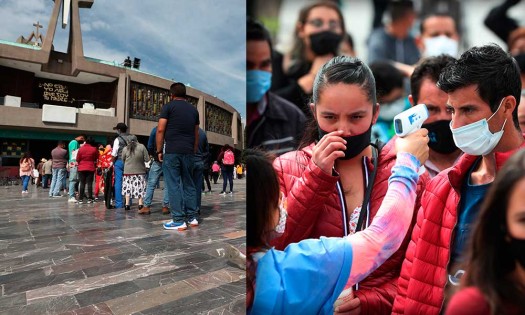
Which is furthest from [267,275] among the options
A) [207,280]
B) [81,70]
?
[81,70]

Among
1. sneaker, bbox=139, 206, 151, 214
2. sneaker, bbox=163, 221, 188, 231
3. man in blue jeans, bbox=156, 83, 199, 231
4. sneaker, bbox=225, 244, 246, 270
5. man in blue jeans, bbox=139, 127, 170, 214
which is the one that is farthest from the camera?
sneaker, bbox=139, 206, 151, 214

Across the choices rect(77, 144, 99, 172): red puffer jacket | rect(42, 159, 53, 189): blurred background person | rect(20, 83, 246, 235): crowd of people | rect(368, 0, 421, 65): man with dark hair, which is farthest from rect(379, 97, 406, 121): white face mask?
rect(42, 159, 53, 189): blurred background person

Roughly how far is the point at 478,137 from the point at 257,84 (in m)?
0.54

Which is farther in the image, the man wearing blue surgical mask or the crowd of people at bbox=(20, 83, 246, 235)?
the crowd of people at bbox=(20, 83, 246, 235)

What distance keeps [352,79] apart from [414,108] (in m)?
0.18

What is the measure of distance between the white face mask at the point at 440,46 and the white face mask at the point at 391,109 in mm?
138

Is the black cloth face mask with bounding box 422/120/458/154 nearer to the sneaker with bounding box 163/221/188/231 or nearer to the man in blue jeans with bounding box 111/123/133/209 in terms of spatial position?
the sneaker with bounding box 163/221/188/231

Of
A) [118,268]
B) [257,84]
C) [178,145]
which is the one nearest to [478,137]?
[257,84]

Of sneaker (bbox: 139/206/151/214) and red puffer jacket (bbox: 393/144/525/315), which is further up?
red puffer jacket (bbox: 393/144/525/315)

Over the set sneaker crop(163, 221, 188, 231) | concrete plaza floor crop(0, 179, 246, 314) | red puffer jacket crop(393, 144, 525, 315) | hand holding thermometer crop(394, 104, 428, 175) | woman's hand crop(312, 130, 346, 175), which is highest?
hand holding thermometer crop(394, 104, 428, 175)

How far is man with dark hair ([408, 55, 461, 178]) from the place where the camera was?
0.91 metres

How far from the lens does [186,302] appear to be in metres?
2.26

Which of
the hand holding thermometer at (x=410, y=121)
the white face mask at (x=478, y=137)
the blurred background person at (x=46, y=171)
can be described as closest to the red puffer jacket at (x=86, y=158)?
the hand holding thermometer at (x=410, y=121)

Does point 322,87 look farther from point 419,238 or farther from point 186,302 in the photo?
point 186,302
